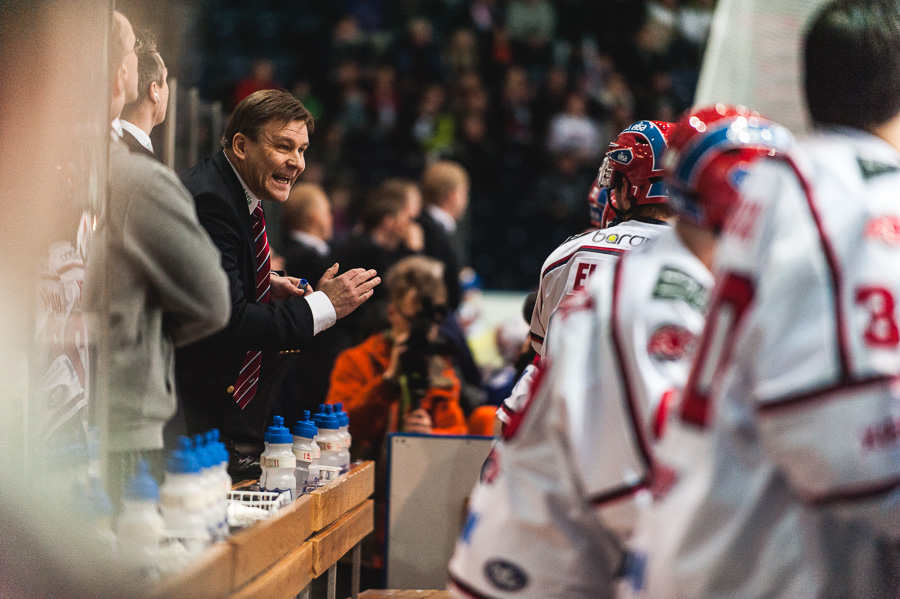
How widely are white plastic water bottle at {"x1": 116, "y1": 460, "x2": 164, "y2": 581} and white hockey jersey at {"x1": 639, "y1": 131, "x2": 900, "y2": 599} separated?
1.08 metres

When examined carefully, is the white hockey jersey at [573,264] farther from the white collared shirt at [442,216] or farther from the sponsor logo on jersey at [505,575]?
the white collared shirt at [442,216]

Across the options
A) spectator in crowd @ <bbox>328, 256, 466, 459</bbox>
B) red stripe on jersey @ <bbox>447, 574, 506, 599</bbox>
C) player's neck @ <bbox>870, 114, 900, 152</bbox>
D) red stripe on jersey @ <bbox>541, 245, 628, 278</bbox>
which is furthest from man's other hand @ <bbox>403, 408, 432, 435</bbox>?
player's neck @ <bbox>870, 114, 900, 152</bbox>

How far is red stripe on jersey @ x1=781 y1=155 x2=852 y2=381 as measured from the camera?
126 cm

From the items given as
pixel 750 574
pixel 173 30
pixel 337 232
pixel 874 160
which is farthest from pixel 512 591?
pixel 337 232

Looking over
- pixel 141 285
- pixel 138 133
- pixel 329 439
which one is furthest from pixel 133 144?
pixel 329 439

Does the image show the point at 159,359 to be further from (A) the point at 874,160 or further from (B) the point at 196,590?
(A) the point at 874,160

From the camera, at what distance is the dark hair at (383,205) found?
551 cm

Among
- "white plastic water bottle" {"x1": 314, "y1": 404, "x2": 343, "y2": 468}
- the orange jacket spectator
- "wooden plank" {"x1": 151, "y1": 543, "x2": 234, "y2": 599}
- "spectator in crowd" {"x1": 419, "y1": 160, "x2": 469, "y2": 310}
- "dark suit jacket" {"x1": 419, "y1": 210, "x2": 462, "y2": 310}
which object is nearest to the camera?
"wooden plank" {"x1": 151, "y1": 543, "x2": 234, "y2": 599}

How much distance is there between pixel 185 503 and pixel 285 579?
40 centimetres

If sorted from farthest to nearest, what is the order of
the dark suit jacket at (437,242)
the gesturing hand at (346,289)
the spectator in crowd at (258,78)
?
the spectator in crowd at (258,78), the dark suit jacket at (437,242), the gesturing hand at (346,289)

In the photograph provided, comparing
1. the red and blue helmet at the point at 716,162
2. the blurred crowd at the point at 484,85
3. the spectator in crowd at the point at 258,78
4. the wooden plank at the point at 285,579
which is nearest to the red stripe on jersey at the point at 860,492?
the red and blue helmet at the point at 716,162

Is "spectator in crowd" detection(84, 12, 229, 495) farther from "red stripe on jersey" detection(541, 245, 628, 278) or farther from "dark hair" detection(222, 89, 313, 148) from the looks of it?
"red stripe on jersey" detection(541, 245, 628, 278)

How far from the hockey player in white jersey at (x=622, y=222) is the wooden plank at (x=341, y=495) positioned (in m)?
0.52

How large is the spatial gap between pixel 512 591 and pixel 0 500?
3.86 feet
